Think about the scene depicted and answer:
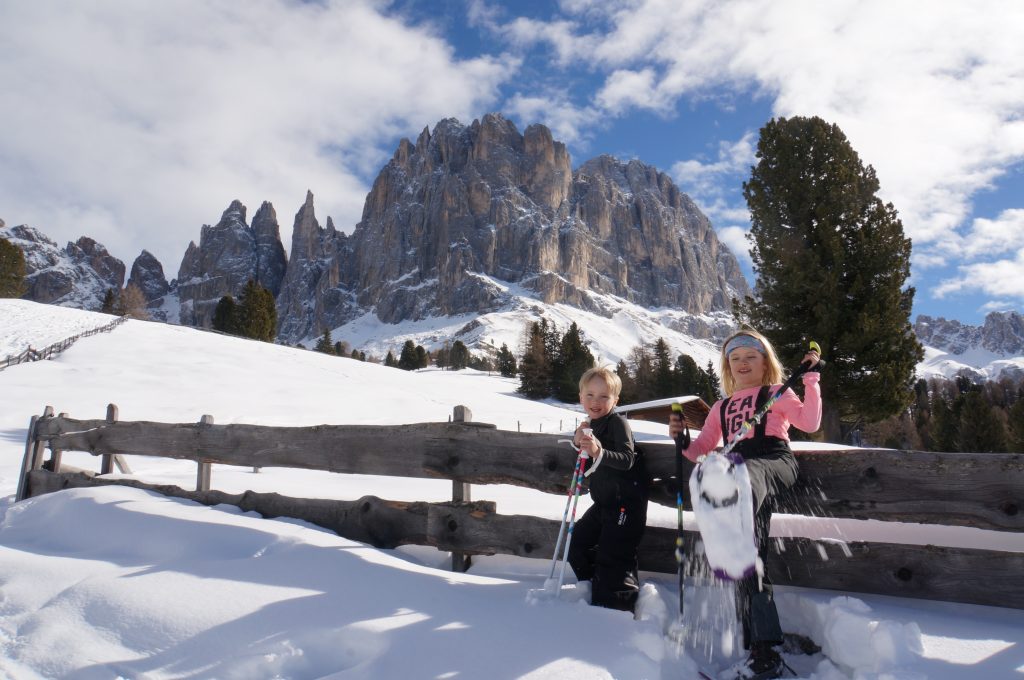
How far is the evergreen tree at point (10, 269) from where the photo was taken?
62.6m

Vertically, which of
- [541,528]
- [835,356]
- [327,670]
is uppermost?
[835,356]

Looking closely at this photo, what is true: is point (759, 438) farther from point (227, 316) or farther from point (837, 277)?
point (227, 316)

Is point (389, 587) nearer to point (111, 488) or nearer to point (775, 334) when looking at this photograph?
point (111, 488)

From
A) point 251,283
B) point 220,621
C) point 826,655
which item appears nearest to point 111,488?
point 220,621

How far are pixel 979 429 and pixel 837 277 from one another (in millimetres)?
27571

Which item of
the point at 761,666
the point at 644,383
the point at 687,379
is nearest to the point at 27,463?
the point at 761,666

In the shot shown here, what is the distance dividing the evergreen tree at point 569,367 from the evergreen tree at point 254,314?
1327 inches

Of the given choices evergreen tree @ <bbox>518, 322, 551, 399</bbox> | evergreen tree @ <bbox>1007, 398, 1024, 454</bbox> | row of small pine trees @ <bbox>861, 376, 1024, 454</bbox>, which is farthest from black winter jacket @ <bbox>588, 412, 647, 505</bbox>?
evergreen tree @ <bbox>518, 322, 551, 399</bbox>

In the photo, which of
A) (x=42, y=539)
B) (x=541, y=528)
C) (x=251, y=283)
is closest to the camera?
(x=541, y=528)

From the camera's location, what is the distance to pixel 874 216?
17.3m

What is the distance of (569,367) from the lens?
49.1m

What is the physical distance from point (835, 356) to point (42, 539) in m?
19.2

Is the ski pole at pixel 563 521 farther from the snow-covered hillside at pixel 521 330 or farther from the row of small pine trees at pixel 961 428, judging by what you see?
the snow-covered hillside at pixel 521 330

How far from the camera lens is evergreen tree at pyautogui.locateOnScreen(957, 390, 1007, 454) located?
3419 cm
